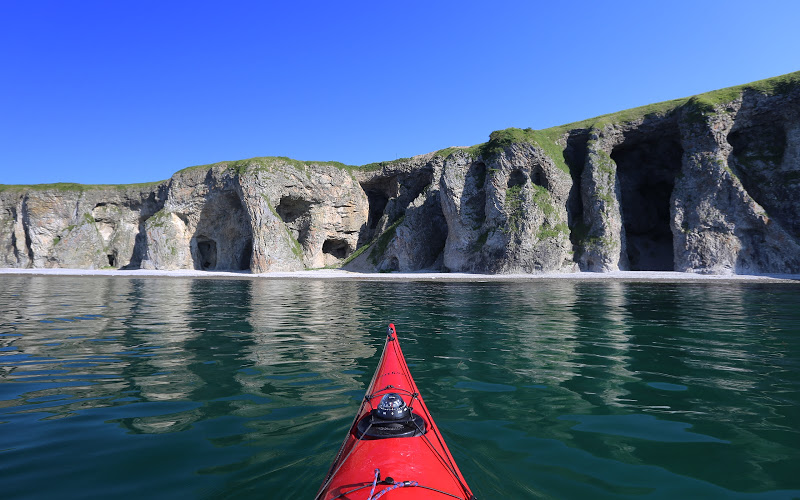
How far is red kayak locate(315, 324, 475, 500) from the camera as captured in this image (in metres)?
2.76

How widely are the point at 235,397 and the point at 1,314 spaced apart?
631 inches

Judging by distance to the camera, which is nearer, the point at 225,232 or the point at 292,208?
the point at 225,232

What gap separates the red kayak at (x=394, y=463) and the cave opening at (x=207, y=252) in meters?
62.5

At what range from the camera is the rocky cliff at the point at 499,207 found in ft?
128

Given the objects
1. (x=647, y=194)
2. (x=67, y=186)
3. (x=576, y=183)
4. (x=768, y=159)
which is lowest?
(x=647, y=194)

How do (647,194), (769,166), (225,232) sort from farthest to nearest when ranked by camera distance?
1. (225,232)
2. (647,194)
3. (769,166)

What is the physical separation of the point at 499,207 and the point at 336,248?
2901 centimetres

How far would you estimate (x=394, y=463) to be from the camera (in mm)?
3137

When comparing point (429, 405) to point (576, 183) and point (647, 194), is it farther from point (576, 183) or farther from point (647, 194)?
point (647, 194)

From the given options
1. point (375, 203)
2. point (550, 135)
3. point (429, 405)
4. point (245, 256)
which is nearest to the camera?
point (429, 405)

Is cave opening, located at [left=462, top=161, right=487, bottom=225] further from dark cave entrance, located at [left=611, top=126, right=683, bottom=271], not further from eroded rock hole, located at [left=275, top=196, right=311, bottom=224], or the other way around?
eroded rock hole, located at [left=275, top=196, right=311, bottom=224]

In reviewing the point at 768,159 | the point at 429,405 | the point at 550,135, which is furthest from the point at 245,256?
the point at 768,159

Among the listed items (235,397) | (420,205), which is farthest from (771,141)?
(235,397)

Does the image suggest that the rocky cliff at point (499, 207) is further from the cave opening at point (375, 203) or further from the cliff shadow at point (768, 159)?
the cave opening at point (375, 203)
